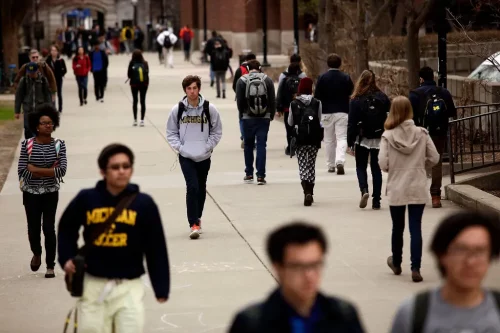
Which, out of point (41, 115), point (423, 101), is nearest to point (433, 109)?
point (423, 101)

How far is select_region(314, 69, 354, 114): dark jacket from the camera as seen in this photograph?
17.0 metres

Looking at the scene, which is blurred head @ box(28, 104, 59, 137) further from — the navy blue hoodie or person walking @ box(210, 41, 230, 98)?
person walking @ box(210, 41, 230, 98)

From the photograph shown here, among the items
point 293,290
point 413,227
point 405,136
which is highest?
point 405,136

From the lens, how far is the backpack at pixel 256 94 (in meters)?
16.1

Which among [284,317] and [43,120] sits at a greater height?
[43,120]

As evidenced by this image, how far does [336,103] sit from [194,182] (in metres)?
5.36

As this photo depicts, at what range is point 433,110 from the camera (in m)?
13.6

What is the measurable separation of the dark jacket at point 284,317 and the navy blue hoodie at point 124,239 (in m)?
2.23

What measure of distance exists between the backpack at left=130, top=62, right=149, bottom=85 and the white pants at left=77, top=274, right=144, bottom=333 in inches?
731

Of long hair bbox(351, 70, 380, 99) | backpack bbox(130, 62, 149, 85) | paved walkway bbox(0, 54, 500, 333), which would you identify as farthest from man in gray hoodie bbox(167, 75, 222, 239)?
backpack bbox(130, 62, 149, 85)

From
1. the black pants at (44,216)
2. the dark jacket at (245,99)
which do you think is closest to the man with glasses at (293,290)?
the black pants at (44,216)

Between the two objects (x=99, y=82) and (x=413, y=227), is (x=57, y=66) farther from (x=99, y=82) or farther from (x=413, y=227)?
(x=413, y=227)

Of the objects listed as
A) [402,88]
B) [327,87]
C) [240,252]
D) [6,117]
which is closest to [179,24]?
[6,117]

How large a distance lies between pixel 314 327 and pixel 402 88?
62.6ft
